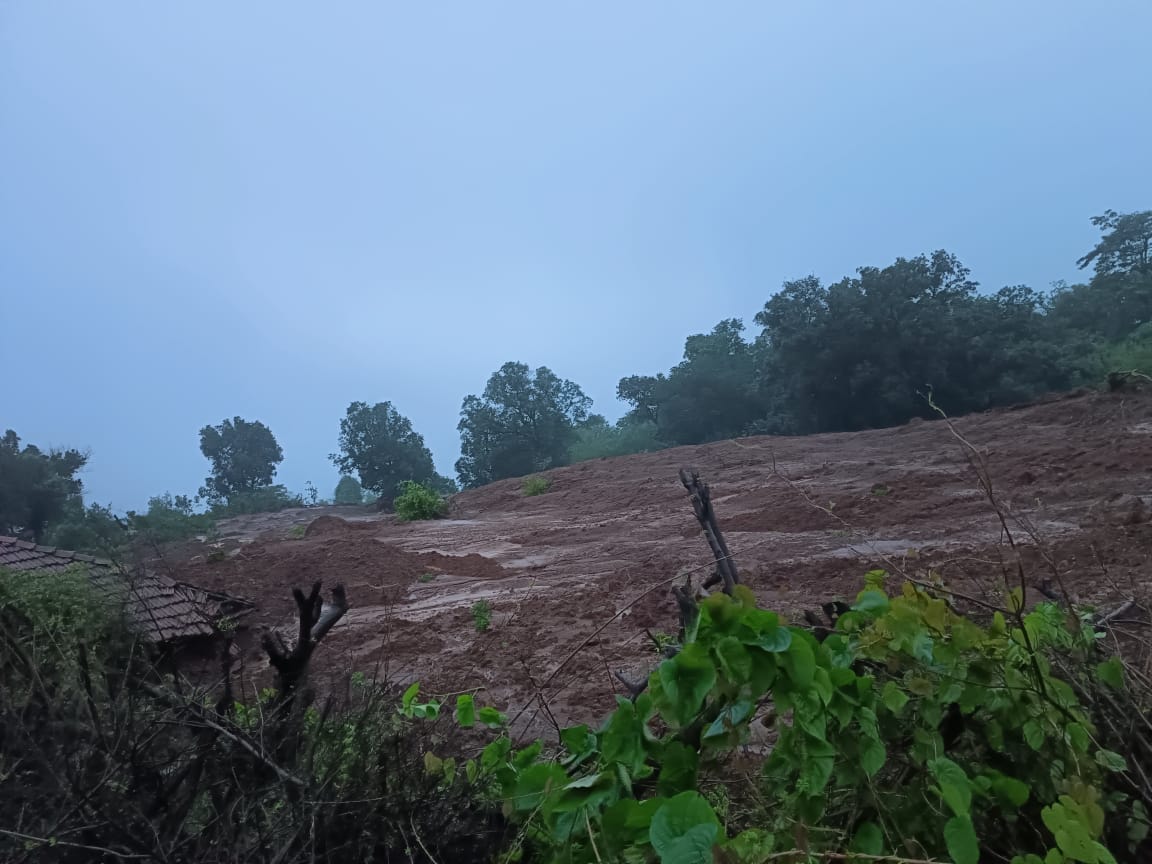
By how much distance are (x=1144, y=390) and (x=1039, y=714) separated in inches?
716

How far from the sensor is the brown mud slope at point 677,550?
568 cm

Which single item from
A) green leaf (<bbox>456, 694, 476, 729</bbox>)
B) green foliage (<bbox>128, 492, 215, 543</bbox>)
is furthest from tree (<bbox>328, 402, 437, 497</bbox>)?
green leaf (<bbox>456, 694, 476, 729</bbox>)

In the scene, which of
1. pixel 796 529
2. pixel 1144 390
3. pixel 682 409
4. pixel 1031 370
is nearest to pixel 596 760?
pixel 796 529

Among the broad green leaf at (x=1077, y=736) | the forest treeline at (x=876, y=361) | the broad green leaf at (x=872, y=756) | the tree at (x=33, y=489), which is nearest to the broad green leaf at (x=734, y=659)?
the broad green leaf at (x=872, y=756)

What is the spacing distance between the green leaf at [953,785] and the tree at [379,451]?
142ft

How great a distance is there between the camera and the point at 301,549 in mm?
15953

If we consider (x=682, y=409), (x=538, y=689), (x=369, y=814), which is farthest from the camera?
(x=682, y=409)

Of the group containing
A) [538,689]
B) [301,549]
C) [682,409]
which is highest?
[682,409]

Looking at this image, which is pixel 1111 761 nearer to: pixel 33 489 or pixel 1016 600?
pixel 1016 600

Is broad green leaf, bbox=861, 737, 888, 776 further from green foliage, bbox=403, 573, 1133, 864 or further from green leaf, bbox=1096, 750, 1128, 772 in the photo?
green leaf, bbox=1096, 750, 1128, 772

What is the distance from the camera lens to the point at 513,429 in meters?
42.1

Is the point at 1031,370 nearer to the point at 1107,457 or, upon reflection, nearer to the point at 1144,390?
the point at 1144,390

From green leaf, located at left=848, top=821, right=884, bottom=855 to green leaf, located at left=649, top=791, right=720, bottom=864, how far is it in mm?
362

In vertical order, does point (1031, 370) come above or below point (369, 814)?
above
